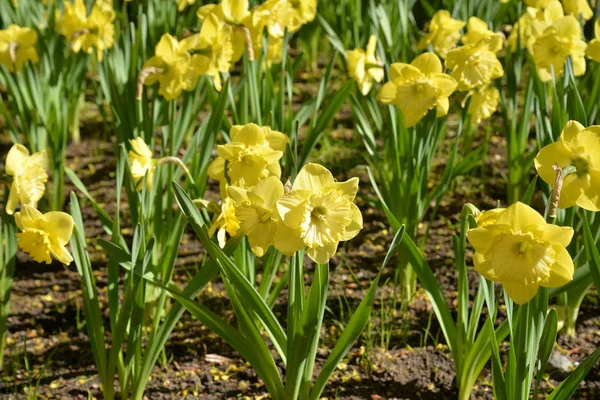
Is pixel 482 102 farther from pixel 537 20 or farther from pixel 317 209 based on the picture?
pixel 317 209

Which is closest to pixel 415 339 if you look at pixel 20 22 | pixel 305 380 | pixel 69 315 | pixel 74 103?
pixel 305 380

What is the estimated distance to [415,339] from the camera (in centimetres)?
216

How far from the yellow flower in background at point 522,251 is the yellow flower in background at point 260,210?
35 centimetres

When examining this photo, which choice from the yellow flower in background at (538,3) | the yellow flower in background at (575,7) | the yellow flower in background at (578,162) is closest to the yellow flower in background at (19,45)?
the yellow flower in background at (538,3)

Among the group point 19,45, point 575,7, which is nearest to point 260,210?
point 575,7

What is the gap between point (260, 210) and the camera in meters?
1.35

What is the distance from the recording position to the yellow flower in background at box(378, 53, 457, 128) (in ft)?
6.44

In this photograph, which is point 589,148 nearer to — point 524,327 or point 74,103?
point 524,327

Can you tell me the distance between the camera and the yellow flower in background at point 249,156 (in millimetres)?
1583

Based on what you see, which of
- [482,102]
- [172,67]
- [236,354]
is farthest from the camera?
[482,102]

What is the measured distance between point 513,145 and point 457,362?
0.92 metres

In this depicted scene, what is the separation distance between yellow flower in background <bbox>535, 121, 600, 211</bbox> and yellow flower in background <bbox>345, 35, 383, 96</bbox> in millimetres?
1017

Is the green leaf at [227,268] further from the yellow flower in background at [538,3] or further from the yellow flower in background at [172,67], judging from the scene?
the yellow flower in background at [538,3]

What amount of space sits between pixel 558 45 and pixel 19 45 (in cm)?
198
